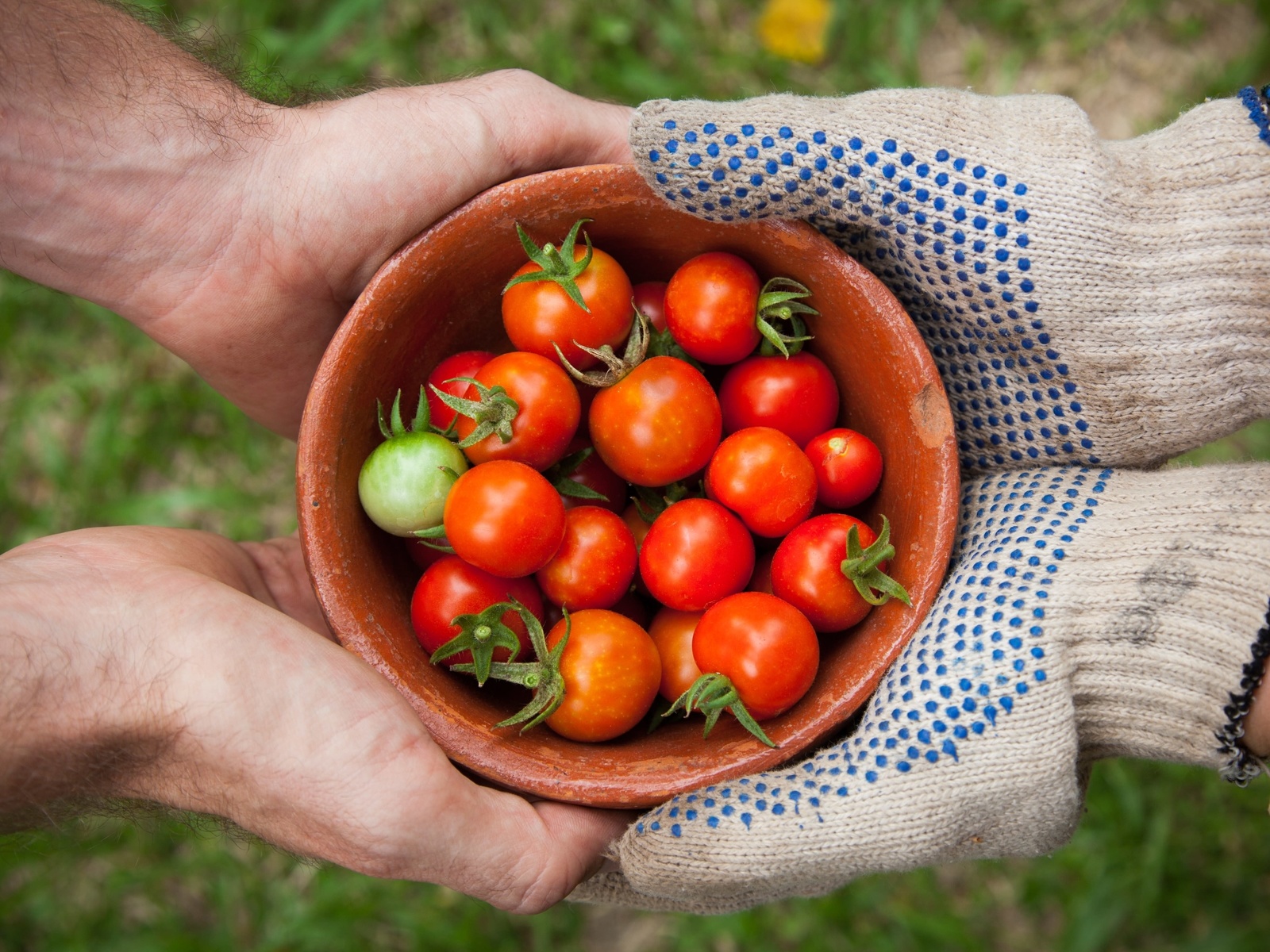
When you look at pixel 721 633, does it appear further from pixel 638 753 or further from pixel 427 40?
pixel 427 40

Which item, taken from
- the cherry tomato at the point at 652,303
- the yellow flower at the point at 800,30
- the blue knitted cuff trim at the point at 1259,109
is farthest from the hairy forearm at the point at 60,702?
the yellow flower at the point at 800,30

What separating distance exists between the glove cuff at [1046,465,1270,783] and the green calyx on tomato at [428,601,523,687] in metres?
1.02

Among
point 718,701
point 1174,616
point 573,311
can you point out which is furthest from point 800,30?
point 718,701

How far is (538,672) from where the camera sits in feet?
6.34

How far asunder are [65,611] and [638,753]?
1.08 m

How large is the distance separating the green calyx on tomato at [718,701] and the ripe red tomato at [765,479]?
0.34 m

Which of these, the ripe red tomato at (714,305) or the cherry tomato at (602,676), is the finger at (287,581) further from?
the ripe red tomato at (714,305)

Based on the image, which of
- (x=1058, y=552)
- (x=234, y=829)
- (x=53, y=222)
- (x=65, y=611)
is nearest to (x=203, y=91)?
Result: (x=53, y=222)

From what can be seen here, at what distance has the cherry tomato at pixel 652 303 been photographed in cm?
226

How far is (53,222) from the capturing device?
224 cm

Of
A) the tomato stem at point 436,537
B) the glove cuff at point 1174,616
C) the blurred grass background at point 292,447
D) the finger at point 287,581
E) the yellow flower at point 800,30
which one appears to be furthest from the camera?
the yellow flower at point 800,30

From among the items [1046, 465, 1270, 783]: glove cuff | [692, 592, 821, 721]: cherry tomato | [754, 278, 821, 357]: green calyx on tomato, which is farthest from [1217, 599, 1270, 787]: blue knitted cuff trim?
[754, 278, 821, 357]: green calyx on tomato

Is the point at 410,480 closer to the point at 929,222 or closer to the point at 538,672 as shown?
the point at 538,672

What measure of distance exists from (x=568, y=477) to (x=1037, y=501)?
0.98 meters
